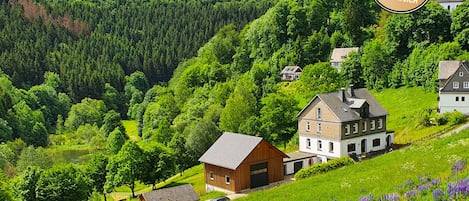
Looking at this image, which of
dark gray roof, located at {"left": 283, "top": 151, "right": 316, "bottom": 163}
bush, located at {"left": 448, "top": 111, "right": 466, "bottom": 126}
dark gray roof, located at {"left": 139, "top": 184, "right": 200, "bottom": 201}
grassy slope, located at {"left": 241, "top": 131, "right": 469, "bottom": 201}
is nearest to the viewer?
grassy slope, located at {"left": 241, "top": 131, "right": 469, "bottom": 201}

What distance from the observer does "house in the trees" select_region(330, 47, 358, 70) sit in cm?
9725

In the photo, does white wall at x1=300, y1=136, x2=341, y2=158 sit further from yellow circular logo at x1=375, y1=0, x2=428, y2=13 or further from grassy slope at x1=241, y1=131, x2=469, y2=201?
yellow circular logo at x1=375, y1=0, x2=428, y2=13

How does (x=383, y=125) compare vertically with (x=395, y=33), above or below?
below

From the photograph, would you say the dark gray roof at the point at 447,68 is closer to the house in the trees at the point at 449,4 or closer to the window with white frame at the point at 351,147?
the window with white frame at the point at 351,147

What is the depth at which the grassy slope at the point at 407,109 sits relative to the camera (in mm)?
60375

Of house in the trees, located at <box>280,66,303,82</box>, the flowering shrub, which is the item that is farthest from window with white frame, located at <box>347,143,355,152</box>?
house in the trees, located at <box>280,66,303,82</box>

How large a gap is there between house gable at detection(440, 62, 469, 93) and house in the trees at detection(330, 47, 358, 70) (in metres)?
31.4

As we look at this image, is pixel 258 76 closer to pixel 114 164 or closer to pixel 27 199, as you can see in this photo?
pixel 114 164

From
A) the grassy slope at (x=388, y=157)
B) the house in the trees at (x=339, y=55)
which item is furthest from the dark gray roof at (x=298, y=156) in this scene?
the house in the trees at (x=339, y=55)

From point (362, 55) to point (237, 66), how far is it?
129 ft

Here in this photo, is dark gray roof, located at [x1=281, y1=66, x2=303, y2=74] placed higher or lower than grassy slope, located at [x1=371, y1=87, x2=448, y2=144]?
higher

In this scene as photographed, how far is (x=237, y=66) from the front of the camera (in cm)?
12306

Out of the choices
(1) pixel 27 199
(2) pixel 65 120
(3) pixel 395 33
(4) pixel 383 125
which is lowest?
(2) pixel 65 120

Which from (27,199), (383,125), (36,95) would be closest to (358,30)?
(383,125)
